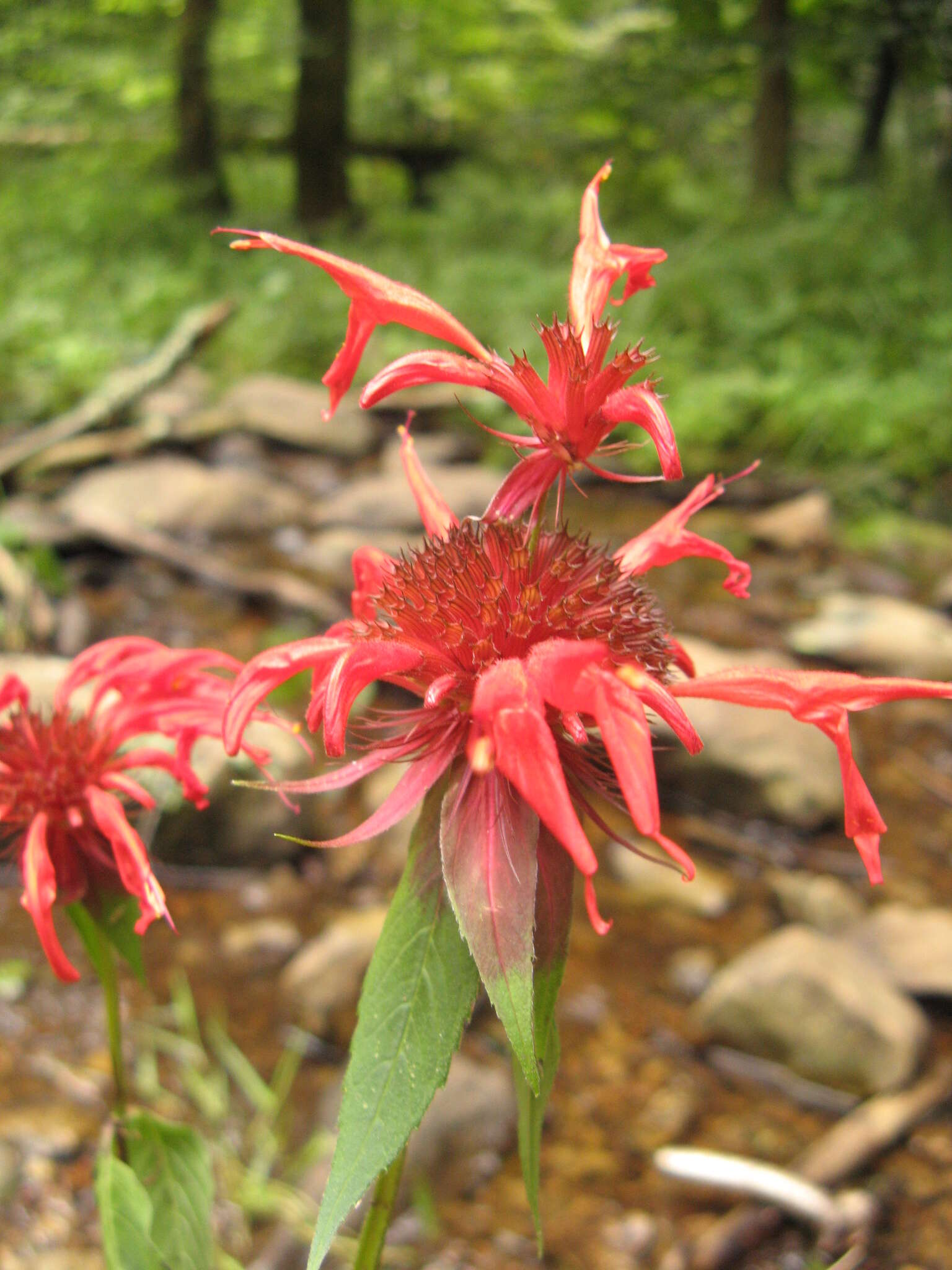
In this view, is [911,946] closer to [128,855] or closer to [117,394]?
[128,855]

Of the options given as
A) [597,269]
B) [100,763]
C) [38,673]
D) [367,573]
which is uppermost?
[597,269]

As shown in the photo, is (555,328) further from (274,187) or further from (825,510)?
(274,187)

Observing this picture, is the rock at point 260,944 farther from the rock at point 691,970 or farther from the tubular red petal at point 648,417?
the tubular red petal at point 648,417

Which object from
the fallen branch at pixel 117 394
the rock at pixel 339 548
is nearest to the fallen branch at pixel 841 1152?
the rock at pixel 339 548

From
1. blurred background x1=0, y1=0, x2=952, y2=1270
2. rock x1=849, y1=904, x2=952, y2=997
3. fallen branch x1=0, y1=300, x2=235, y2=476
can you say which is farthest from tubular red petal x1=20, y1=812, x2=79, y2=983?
fallen branch x1=0, y1=300, x2=235, y2=476

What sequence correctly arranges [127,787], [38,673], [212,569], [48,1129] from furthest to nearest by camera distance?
[212,569]
[38,673]
[48,1129]
[127,787]

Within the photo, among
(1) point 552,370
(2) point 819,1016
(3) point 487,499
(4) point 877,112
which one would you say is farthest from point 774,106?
(1) point 552,370
